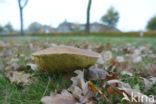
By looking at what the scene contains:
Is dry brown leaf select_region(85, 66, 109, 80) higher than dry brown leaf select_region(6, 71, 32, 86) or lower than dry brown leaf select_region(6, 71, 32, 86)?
higher

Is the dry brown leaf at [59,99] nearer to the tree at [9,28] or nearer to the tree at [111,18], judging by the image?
the tree at [9,28]

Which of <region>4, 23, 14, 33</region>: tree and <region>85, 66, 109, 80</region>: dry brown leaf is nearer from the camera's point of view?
<region>85, 66, 109, 80</region>: dry brown leaf

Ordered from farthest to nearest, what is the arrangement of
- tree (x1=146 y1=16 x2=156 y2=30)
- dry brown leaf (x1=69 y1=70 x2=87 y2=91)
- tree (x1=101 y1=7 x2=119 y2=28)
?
tree (x1=101 y1=7 x2=119 y2=28), tree (x1=146 y1=16 x2=156 y2=30), dry brown leaf (x1=69 y1=70 x2=87 y2=91)

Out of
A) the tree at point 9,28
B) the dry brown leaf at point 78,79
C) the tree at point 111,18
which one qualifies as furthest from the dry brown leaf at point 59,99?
the tree at point 111,18

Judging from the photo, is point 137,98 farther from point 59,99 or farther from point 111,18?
point 111,18

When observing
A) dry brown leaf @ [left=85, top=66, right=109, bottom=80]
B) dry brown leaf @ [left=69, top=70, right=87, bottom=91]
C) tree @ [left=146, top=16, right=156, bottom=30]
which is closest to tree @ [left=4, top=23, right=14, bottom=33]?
tree @ [left=146, top=16, right=156, bottom=30]

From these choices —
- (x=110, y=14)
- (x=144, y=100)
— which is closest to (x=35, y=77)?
(x=144, y=100)

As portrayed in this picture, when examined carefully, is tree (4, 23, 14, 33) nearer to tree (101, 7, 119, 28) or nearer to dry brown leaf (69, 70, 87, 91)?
tree (101, 7, 119, 28)

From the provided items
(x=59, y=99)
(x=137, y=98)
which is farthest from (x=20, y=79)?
(x=137, y=98)
